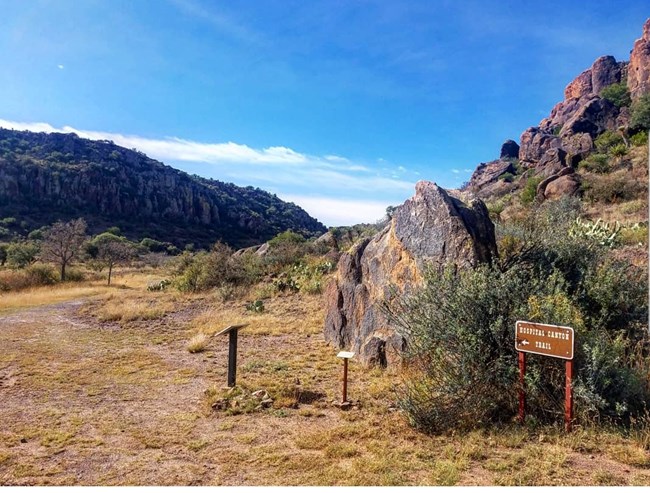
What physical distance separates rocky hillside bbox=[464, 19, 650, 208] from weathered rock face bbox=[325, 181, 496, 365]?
20.3m

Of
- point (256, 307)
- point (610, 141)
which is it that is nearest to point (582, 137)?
point (610, 141)

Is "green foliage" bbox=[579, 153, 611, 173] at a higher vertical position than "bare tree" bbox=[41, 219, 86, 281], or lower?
higher

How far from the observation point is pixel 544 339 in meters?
4.73

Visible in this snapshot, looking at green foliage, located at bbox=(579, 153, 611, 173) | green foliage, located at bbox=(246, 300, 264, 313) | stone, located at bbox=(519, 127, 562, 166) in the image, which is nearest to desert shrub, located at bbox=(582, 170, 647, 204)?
green foliage, located at bbox=(579, 153, 611, 173)

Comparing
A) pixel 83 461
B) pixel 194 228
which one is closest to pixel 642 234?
pixel 83 461

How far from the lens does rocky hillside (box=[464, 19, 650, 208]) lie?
31.8m

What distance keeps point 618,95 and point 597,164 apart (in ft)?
178

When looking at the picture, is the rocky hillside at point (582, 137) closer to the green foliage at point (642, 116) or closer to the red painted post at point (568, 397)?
the green foliage at point (642, 116)

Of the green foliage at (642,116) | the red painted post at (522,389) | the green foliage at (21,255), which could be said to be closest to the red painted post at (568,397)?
the red painted post at (522,389)

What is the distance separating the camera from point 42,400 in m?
6.73

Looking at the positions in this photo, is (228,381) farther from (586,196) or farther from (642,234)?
(586,196)

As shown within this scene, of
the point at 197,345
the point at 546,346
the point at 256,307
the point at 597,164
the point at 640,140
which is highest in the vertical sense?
the point at 640,140

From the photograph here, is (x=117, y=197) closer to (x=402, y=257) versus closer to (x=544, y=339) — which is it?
(x=402, y=257)

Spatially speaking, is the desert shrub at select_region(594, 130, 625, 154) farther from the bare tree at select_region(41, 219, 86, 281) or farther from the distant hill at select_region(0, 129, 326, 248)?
the bare tree at select_region(41, 219, 86, 281)
